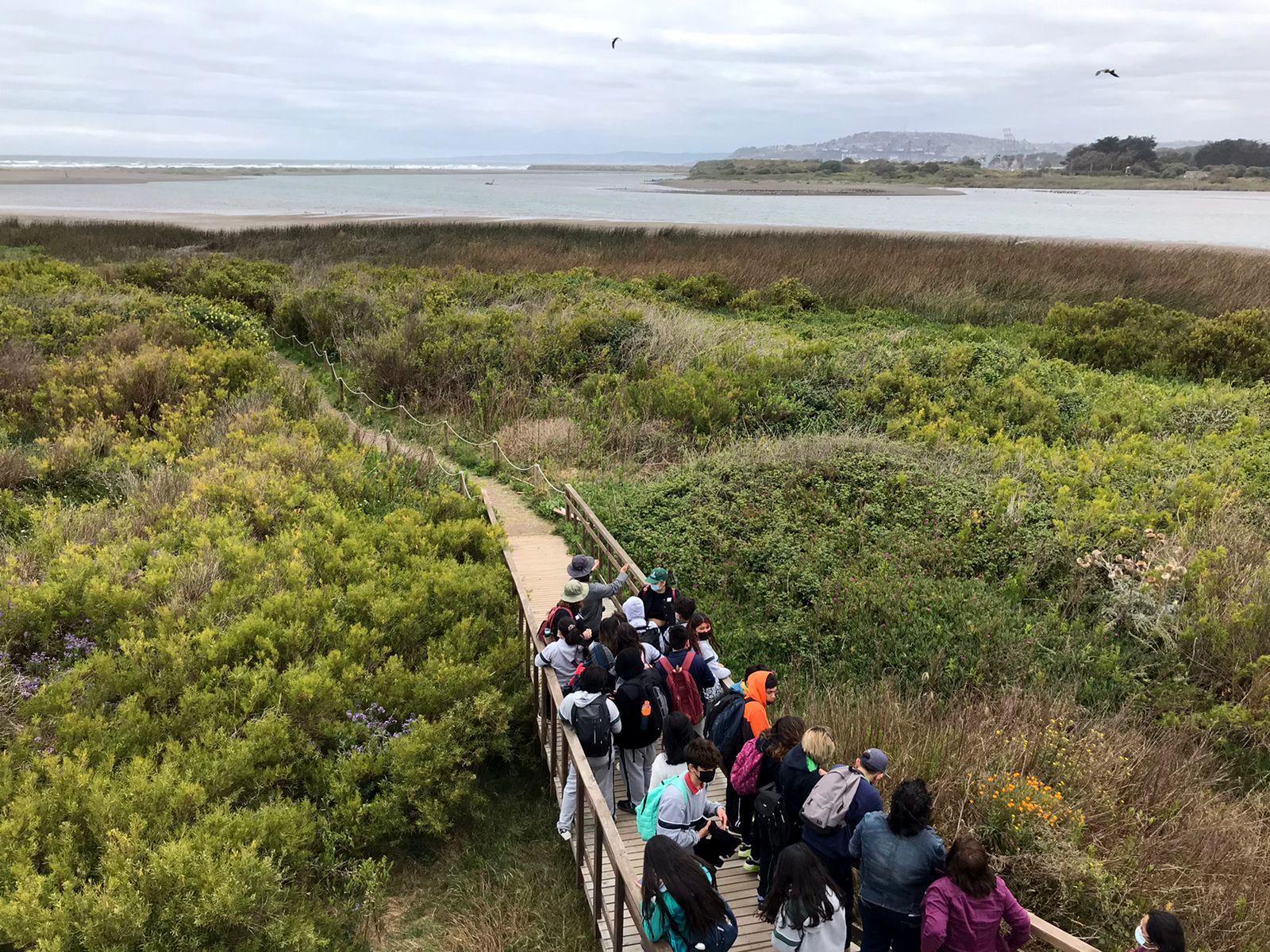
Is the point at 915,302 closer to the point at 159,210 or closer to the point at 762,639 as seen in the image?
the point at 762,639

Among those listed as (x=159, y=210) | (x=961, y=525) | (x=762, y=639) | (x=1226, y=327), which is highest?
(x=159, y=210)

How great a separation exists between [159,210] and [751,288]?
185ft

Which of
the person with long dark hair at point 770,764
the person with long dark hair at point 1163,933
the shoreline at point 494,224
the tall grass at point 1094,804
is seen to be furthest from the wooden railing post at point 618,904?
the shoreline at point 494,224

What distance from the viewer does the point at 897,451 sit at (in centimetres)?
1248

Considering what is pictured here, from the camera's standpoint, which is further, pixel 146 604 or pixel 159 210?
pixel 159 210

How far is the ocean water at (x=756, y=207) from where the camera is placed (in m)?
55.6

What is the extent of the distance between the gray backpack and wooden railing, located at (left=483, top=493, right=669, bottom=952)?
1.03 m

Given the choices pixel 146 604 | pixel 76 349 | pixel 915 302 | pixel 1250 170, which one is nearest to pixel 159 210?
pixel 76 349

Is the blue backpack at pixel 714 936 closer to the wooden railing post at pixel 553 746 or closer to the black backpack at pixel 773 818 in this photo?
the black backpack at pixel 773 818

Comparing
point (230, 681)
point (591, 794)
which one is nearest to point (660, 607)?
point (591, 794)

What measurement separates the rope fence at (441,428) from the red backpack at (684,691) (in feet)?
20.4

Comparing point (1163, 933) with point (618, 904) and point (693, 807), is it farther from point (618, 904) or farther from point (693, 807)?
point (618, 904)

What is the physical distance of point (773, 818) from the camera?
4680 millimetres

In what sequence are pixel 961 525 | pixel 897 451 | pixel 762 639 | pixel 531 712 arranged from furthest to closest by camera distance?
pixel 897 451 < pixel 961 525 < pixel 762 639 < pixel 531 712
